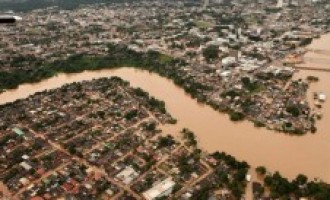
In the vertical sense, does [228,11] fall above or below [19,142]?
above

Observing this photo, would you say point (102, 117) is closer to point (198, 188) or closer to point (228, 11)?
point (198, 188)

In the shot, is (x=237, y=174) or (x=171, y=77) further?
(x=171, y=77)

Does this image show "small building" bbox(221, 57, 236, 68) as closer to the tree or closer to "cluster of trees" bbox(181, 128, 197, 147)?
"cluster of trees" bbox(181, 128, 197, 147)

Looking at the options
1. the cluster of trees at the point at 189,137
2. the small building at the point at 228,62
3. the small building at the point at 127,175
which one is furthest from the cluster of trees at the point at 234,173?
the small building at the point at 228,62

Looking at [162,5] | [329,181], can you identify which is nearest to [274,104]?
[329,181]

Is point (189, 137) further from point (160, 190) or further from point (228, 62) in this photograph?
→ point (228, 62)

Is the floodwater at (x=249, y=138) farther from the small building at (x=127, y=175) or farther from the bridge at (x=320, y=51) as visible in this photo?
the bridge at (x=320, y=51)

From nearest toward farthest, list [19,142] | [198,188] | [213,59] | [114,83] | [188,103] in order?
1. [198,188]
2. [19,142]
3. [188,103]
4. [114,83]
5. [213,59]
